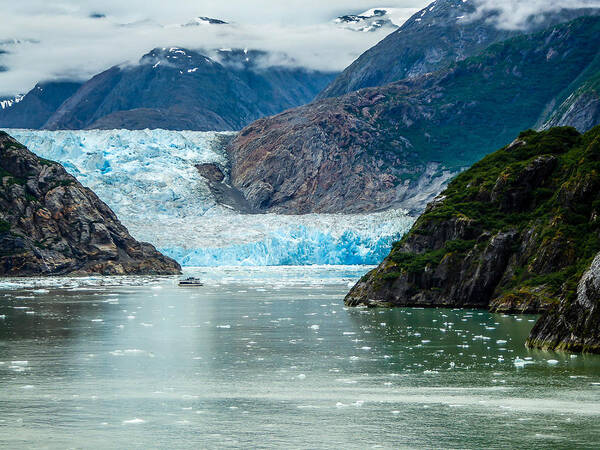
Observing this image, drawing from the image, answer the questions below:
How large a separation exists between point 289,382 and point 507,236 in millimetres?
22007

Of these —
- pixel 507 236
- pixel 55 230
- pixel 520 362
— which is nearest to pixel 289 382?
pixel 520 362

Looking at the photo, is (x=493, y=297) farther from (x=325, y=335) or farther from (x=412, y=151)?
(x=412, y=151)

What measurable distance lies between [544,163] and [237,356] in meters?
23.4

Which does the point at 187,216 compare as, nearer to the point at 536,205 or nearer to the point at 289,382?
the point at 536,205

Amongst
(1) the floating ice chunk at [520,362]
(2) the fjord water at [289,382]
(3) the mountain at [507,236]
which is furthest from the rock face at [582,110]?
(1) the floating ice chunk at [520,362]

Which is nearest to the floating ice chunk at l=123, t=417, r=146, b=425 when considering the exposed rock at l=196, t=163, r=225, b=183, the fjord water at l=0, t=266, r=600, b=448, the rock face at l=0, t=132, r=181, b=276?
the fjord water at l=0, t=266, r=600, b=448

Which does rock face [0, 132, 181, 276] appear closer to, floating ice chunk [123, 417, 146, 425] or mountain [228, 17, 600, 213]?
mountain [228, 17, 600, 213]

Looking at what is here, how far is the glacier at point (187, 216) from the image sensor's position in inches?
3548

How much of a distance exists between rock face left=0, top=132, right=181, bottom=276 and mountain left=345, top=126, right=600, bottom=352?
132ft

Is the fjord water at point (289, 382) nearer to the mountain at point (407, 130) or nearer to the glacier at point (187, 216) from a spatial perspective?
the glacier at point (187, 216)

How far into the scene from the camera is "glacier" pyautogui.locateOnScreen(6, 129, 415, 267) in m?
90.1

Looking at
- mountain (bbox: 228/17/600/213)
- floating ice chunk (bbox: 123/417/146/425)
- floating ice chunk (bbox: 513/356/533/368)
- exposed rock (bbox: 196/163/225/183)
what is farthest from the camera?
mountain (bbox: 228/17/600/213)

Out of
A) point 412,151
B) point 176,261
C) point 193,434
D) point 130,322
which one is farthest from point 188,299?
point 412,151

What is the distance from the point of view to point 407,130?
158 m
